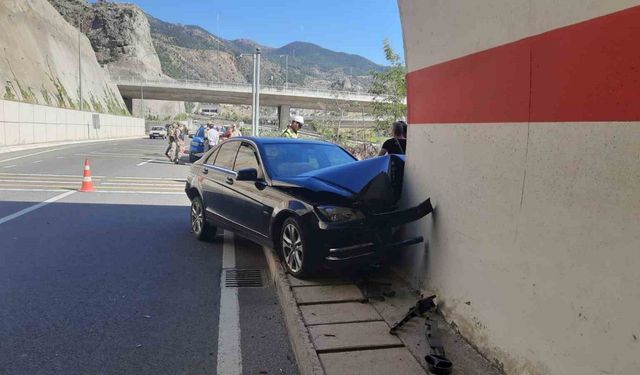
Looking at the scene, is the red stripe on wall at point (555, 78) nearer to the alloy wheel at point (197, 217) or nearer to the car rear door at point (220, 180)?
the car rear door at point (220, 180)

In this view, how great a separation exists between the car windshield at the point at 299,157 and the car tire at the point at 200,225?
163 cm

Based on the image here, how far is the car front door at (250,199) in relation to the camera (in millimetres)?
5903

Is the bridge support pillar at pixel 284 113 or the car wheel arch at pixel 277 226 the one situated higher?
the bridge support pillar at pixel 284 113

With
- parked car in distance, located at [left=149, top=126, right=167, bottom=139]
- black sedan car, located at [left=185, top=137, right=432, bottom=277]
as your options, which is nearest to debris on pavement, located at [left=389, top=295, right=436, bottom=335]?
black sedan car, located at [left=185, top=137, right=432, bottom=277]

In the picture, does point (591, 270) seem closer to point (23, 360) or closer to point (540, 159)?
point (540, 159)

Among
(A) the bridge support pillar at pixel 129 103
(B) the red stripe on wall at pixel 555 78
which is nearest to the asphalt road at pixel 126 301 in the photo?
(B) the red stripe on wall at pixel 555 78

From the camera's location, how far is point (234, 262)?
21.5ft

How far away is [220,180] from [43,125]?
34.9 m

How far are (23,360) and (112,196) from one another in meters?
8.61

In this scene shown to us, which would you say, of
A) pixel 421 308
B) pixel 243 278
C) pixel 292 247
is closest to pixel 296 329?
pixel 421 308

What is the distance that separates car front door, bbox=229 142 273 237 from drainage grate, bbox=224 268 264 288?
0.47m

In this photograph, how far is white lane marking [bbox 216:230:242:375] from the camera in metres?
3.73

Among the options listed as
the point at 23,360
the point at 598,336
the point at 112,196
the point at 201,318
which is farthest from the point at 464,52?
the point at 112,196

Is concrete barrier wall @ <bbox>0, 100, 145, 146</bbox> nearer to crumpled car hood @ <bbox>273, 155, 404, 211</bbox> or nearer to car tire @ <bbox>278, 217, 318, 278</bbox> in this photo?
car tire @ <bbox>278, 217, 318, 278</bbox>
